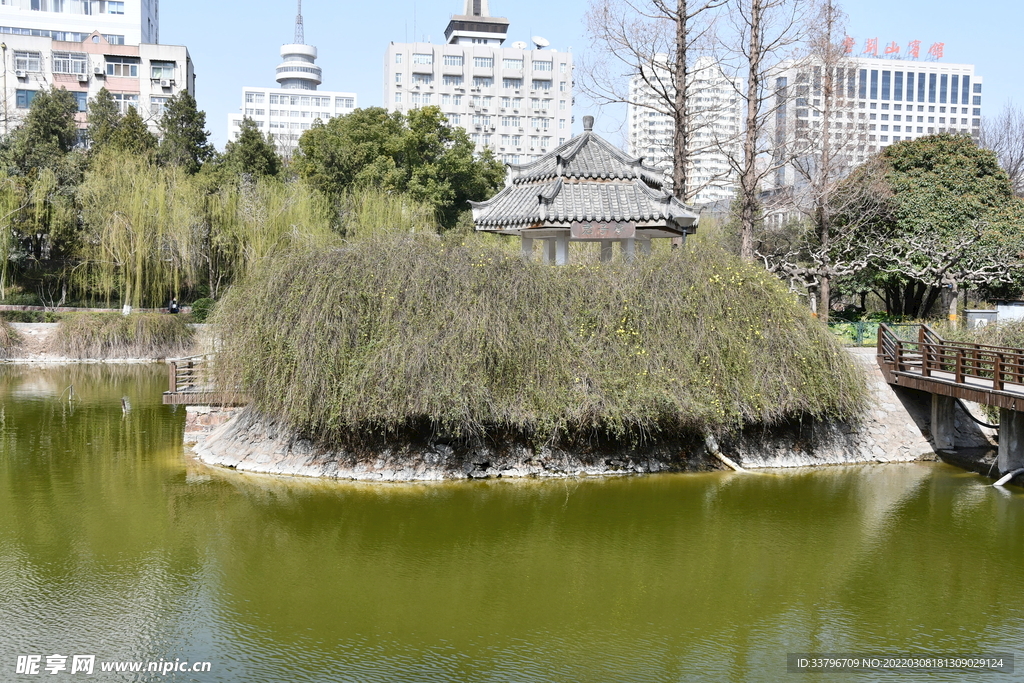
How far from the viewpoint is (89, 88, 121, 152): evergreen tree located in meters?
31.0

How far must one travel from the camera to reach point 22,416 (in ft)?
49.6

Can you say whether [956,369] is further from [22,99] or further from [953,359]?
[22,99]

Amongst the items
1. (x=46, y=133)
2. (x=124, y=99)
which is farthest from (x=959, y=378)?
(x=124, y=99)

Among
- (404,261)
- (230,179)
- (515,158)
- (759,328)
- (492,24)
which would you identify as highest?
(492,24)

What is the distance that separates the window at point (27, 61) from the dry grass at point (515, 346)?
33922mm

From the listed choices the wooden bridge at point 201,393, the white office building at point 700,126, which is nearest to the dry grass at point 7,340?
the wooden bridge at point 201,393

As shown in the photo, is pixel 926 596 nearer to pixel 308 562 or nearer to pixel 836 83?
pixel 308 562

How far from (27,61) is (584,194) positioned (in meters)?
35.7

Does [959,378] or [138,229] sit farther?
[138,229]

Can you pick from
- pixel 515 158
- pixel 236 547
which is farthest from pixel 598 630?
pixel 515 158

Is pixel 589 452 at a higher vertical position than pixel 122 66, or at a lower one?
lower

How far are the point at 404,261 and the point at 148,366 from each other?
14.5 meters
